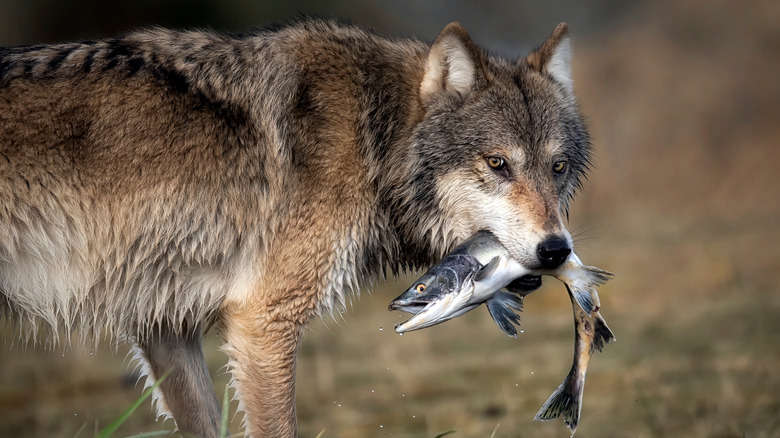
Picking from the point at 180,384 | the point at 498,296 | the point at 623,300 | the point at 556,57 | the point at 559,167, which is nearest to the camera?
the point at 498,296

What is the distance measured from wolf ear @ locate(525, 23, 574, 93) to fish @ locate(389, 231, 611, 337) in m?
0.94

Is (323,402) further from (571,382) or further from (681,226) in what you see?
(681,226)

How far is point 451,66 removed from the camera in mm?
3965

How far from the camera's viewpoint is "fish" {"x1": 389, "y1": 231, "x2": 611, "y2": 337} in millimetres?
3527

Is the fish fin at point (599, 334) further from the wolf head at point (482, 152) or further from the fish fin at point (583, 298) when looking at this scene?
the wolf head at point (482, 152)

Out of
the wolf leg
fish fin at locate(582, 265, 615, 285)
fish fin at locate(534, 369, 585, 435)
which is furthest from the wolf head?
the wolf leg

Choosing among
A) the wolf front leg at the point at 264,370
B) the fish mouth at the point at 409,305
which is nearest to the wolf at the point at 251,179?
the wolf front leg at the point at 264,370

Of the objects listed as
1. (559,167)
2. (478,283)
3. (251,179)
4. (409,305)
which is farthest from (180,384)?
(559,167)

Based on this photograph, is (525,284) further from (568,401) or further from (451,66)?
(451,66)

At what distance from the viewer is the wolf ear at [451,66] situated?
3904mm

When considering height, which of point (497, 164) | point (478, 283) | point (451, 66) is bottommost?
point (478, 283)

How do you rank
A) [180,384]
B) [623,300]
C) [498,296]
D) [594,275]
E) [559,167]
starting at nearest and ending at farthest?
[594,275] < [498,296] < [559,167] < [180,384] < [623,300]

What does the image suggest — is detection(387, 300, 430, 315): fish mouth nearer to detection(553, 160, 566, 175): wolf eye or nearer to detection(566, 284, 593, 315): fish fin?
detection(566, 284, 593, 315): fish fin

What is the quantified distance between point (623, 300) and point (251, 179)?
18.8 ft
